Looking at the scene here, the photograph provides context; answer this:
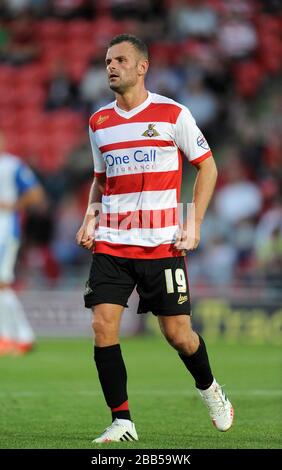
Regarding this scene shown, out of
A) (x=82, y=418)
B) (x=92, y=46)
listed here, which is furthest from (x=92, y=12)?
(x=82, y=418)

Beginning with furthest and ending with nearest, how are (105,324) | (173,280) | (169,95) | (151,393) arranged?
(169,95) → (151,393) → (173,280) → (105,324)

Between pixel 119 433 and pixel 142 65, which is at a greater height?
pixel 142 65

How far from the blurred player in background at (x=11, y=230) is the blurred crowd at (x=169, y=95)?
117 inches

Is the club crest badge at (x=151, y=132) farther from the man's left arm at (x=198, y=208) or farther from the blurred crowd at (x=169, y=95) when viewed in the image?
the blurred crowd at (x=169, y=95)

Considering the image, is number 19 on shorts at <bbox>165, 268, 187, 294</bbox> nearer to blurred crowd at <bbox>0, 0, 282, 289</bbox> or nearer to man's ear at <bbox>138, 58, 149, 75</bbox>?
man's ear at <bbox>138, 58, 149, 75</bbox>

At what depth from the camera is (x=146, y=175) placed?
6.53m

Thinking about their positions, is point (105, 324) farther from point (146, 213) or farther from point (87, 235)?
point (146, 213)

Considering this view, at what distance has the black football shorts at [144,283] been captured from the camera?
643cm

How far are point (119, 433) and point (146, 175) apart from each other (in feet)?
4.96

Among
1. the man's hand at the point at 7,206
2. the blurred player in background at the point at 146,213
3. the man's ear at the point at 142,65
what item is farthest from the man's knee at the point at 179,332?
the man's hand at the point at 7,206

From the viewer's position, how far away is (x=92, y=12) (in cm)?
2089

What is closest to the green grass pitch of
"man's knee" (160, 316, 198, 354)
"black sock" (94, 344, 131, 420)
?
"black sock" (94, 344, 131, 420)

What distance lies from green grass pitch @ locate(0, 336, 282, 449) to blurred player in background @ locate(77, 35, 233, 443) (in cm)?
41

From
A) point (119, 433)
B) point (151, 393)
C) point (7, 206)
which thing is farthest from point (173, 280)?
point (7, 206)
